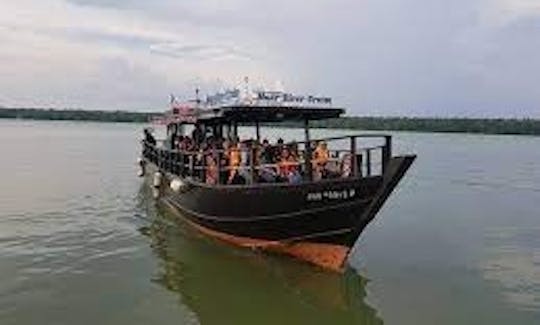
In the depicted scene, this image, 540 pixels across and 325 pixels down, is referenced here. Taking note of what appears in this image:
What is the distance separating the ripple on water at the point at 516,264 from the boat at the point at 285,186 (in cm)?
274

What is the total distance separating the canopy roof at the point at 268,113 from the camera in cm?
1638

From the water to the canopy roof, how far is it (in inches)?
110

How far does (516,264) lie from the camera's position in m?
16.6

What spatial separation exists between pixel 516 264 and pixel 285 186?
17.8ft

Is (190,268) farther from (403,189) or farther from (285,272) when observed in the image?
(403,189)

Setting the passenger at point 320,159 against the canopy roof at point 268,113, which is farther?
the canopy roof at point 268,113

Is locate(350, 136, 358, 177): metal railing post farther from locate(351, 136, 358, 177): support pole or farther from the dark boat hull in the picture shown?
the dark boat hull

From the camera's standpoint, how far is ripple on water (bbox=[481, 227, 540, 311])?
13758mm

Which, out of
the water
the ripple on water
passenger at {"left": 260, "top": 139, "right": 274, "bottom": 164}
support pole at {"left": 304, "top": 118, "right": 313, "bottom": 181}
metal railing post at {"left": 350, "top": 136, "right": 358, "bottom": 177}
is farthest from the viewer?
passenger at {"left": 260, "top": 139, "right": 274, "bottom": 164}

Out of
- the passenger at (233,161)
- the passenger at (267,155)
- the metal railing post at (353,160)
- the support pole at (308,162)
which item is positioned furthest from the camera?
the passenger at (267,155)

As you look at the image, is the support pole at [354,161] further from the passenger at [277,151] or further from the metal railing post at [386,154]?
the passenger at [277,151]

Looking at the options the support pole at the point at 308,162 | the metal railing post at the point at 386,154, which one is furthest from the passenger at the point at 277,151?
the metal railing post at the point at 386,154

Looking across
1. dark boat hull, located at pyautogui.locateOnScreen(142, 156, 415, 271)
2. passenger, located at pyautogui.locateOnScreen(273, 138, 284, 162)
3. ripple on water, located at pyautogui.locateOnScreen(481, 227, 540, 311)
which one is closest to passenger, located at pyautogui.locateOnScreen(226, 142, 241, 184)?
dark boat hull, located at pyautogui.locateOnScreen(142, 156, 415, 271)

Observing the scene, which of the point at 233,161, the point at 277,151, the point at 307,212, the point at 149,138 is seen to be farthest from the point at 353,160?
the point at 149,138
